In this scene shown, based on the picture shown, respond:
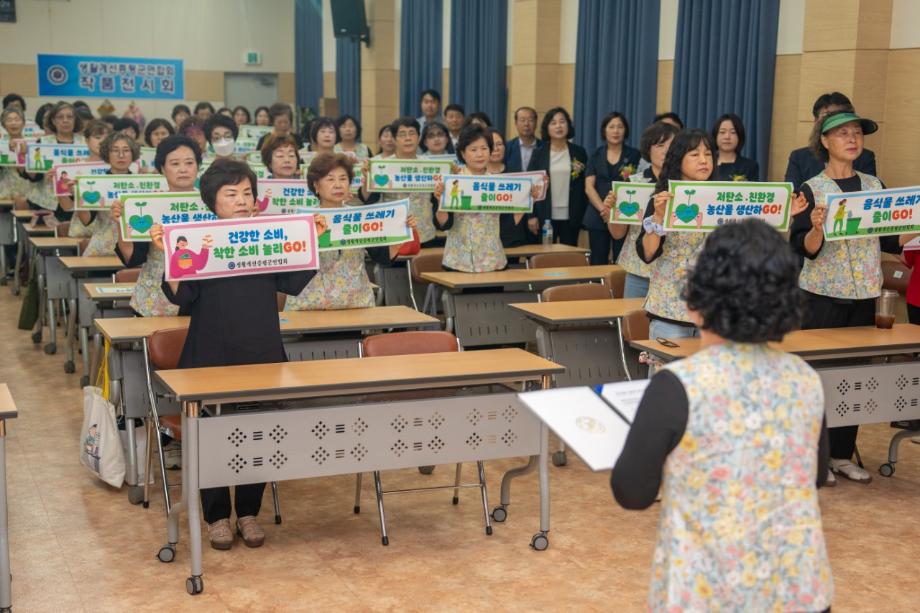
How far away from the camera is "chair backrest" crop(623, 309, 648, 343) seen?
4.83 m

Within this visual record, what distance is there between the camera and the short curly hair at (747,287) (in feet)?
6.37

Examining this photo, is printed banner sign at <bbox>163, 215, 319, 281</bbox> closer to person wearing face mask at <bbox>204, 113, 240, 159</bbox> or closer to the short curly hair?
the short curly hair

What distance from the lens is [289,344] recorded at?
16.7 feet

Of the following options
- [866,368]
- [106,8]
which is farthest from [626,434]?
[106,8]

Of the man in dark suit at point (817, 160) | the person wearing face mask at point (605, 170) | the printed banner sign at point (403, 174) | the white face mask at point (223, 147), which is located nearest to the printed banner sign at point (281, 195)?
the printed banner sign at point (403, 174)

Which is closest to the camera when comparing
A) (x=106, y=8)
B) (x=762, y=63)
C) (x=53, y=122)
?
(x=762, y=63)

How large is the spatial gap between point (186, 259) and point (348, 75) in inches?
484

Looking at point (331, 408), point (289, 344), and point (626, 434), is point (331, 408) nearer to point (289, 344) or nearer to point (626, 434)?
point (289, 344)

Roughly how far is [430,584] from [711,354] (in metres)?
2.11

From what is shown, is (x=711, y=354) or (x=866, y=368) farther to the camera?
(x=866, y=368)

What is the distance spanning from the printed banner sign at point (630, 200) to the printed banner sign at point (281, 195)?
2.08 meters

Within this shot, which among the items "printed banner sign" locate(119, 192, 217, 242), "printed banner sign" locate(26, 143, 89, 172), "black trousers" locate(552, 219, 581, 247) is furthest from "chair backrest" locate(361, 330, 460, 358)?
"printed banner sign" locate(26, 143, 89, 172)

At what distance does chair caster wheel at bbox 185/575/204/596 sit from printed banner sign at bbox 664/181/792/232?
2284 millimetres

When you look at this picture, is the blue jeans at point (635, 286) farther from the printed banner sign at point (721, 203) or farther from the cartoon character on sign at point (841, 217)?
the cartoon character on sign at point (841, 217)
